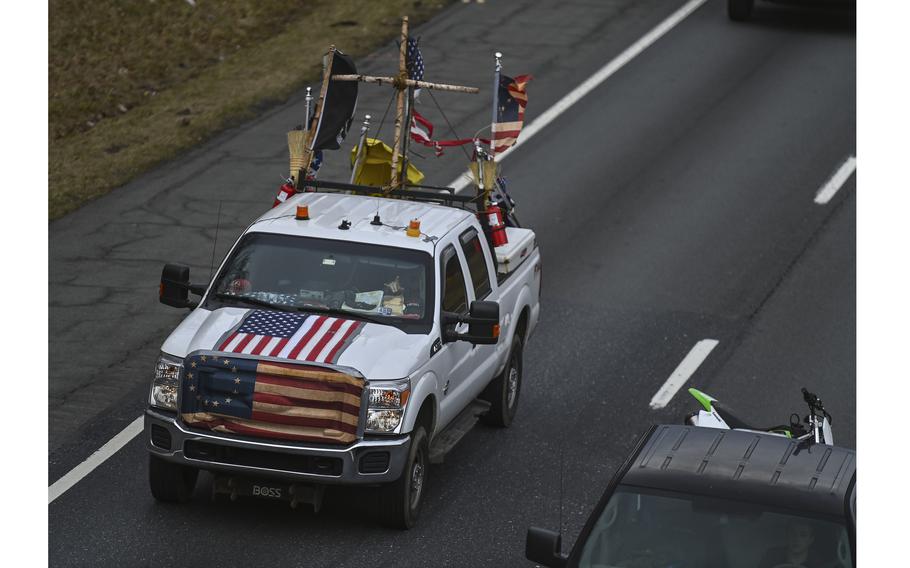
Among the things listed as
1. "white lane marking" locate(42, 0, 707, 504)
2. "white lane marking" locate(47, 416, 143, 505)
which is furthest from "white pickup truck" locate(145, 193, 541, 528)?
"white lane marking" locate(47, 416, 143, 505)

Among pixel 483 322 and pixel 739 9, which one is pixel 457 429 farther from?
pixel 739 9

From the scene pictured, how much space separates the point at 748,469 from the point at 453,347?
13.0 feet

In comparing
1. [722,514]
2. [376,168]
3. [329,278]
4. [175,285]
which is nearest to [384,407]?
[329,278]

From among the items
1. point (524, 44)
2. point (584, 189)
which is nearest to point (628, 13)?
point (524, 44)

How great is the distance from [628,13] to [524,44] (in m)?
2.90

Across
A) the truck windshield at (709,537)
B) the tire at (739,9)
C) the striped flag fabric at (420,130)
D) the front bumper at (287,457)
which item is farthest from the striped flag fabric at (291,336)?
the tire at (739,9)

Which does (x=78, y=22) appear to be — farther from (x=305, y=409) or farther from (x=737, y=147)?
(x=305, y=409)

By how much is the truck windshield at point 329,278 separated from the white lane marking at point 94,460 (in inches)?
68.2

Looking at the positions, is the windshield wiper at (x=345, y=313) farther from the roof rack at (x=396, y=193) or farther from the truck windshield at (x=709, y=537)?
the truck windshield at (x=709, y=537)

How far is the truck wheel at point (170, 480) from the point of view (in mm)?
11070

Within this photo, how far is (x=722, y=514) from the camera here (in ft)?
25.2

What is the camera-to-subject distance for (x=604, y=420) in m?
13.4

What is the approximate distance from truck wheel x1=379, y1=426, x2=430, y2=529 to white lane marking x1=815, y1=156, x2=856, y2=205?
983cm

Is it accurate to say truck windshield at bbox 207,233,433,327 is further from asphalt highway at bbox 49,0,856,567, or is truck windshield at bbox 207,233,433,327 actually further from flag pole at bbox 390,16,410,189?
flag pole at bbox 390,16,410,189
